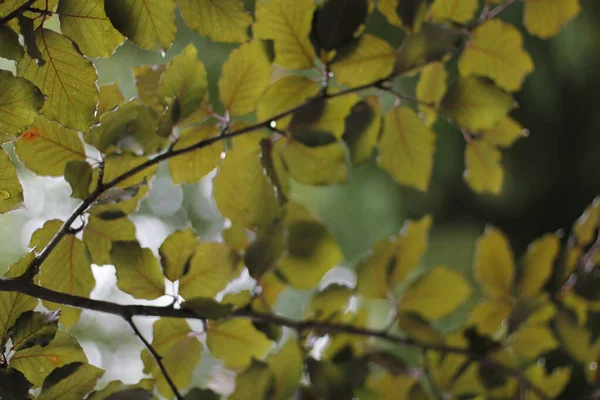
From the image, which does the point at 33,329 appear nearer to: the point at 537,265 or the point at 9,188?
the point at 9,188

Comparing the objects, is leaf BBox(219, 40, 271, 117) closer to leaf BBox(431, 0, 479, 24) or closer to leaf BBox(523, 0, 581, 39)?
leaf BBox(431, 0, 479, 24)

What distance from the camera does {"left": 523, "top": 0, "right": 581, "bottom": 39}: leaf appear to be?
54 cm

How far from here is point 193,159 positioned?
1.52ft

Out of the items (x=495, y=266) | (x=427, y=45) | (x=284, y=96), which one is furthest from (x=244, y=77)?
(x=495, y=266)

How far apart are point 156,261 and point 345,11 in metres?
0.23

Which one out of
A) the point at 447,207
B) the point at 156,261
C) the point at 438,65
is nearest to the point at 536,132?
the point at 447,207

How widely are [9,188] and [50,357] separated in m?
0.11

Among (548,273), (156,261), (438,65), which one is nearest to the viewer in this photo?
(156,261)

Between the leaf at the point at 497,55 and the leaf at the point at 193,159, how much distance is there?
238 mm

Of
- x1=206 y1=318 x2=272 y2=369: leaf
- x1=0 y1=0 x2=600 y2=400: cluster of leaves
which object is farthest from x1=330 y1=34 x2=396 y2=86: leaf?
x1=206 y1=318 x2=272 y2=369: leaf

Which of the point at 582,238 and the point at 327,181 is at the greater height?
the point at 327,181

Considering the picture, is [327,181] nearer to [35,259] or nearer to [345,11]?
[345,11]

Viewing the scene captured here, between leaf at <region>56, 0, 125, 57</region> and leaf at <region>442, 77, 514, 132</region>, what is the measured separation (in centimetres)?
27

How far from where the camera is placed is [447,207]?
1.78 metres
